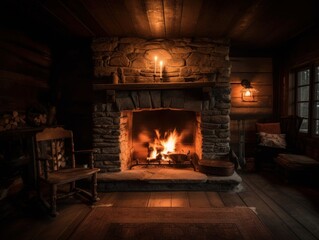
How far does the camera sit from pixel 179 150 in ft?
14.5

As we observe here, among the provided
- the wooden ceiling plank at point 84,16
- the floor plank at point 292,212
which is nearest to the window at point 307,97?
the floor plank at point 292,212

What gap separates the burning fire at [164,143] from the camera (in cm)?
435

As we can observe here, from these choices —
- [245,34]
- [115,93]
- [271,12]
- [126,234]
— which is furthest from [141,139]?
[271,12]

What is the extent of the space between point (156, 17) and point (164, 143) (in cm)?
228

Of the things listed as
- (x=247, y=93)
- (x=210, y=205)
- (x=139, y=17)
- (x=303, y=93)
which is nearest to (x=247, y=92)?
(x=247, y=93)

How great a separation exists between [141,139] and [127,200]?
58.4 inches

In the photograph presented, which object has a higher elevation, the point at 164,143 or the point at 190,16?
the point at 190,16

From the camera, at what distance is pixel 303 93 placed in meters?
4.43

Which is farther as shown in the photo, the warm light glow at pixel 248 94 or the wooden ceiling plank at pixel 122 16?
the warm light glow at pixel 248 94

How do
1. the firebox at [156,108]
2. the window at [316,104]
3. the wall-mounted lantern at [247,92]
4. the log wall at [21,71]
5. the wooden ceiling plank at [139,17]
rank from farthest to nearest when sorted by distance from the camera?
the wall-mounted lantern at [247,92] < the window at [316,104] < the firebox at [156,108] < the log wall at [21,71] < the wooden ceiling plank at [139,17]

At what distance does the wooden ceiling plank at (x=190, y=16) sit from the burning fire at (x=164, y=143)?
181 centimetres

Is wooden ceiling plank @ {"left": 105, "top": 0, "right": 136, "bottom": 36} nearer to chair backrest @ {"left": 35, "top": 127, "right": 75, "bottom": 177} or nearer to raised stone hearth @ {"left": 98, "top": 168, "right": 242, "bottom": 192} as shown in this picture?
chair backrest @ {"left": 35, "top": 127, "right": 75, "bottom": 177}

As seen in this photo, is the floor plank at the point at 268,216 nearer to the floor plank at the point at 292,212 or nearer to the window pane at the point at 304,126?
the floor plank at the point at 292,212

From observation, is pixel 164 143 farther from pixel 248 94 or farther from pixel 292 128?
pixel 292 128
